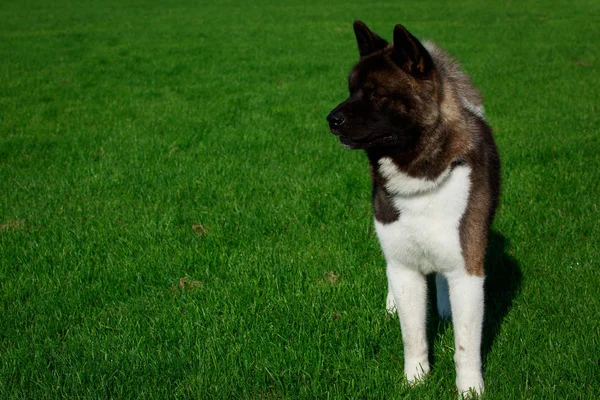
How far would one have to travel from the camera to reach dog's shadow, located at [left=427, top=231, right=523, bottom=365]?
3738mm

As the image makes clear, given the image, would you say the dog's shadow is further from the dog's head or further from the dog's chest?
the dog's head

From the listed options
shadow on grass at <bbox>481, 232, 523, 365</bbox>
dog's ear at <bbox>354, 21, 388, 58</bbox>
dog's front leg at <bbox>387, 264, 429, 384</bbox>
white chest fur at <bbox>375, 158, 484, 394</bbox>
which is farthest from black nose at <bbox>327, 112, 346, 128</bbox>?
shadow on grass at <bbox>481, 232, 523, 365</bbox>

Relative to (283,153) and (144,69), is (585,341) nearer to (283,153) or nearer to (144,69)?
(283,153)

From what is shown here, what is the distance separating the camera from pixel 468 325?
310 centimetres

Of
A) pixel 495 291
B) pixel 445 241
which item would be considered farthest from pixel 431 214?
pixel 495 291

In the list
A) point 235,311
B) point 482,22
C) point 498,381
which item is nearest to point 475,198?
point 498,381

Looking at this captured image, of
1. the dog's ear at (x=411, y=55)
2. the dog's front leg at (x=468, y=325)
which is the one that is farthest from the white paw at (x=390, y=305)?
the dog's ear at (x=411, y=55)

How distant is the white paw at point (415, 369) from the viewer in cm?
331

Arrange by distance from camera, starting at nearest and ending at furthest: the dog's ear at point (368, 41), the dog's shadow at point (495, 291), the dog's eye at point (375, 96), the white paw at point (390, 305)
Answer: the dog's eye at point (375, 96) → the dog's ear at point (368, 41) → the dog's shadow at point (495, 291) → the white paw at point (390, 305)

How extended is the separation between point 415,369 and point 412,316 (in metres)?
0.30

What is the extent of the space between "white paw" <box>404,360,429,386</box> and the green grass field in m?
0.07

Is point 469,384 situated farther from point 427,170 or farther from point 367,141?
point 367,141

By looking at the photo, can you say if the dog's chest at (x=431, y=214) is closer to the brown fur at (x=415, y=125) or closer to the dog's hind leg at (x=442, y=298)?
the brown fur at (x=415, y=125)

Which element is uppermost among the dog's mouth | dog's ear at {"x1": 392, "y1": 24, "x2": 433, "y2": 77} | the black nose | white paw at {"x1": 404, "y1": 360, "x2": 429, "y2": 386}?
dog's ear at {"x1": 392, "y1": 24, "x2": 433, "y2": 77}
